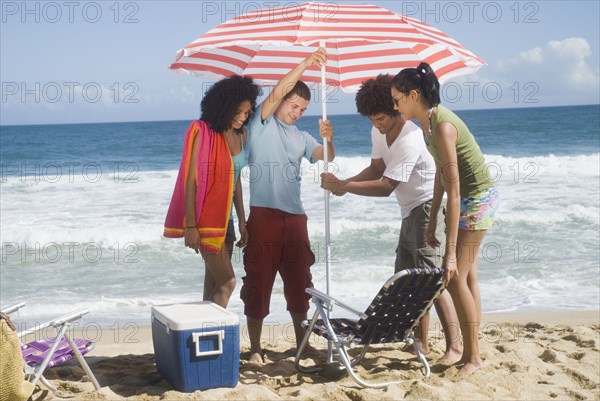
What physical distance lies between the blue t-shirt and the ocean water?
2313mm

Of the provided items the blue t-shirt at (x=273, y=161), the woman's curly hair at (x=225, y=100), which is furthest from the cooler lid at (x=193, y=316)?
the woman's curly hair at (x=225, y=100)

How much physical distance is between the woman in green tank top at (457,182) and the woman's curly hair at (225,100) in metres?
0.88

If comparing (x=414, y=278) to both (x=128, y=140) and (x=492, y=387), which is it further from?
(x=128, y=140)

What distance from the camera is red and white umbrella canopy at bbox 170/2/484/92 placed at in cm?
429

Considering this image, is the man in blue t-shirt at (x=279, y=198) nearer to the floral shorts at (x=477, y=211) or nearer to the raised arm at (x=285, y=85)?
the raised arm at (x=285, y=85)

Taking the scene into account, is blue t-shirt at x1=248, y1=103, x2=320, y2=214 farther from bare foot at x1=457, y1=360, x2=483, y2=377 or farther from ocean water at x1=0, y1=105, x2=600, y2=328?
ocean water at x1=0, y1=105, x2=600, y2=328

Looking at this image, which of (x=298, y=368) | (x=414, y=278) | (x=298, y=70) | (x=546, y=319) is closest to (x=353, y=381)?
(x=298, y=368)

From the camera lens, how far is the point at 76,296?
25.2 feet

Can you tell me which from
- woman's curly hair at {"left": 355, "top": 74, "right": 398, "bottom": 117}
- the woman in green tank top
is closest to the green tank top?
the woman in green tank top

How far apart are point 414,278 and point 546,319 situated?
2.90 meters

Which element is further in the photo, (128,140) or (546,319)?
(128,140)

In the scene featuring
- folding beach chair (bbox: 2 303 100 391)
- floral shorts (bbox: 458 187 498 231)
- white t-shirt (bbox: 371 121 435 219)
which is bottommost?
folding beach chair (bbox: 2 303 100 391)

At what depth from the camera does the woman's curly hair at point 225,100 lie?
445cm

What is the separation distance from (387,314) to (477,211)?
78 centimetres
